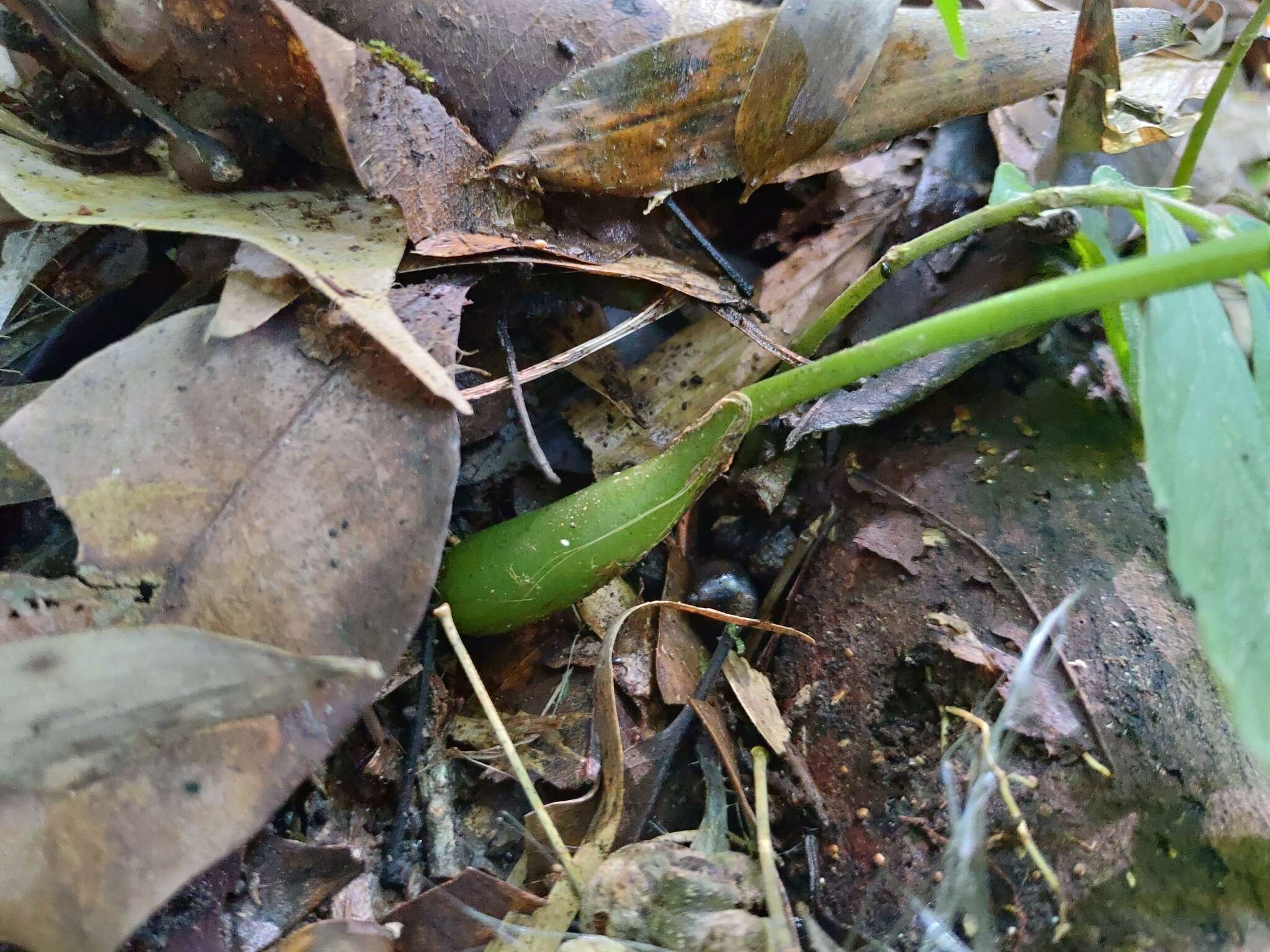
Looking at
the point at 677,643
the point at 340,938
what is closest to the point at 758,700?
the point at 677,643

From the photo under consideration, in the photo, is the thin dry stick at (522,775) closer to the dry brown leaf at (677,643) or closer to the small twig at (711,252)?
the dry brown leaf at (677,643)

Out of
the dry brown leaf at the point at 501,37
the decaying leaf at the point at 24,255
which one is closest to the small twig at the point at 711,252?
the dry brown leaf at the point at 501,37

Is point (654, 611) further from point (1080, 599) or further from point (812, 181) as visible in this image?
point (812, 181)

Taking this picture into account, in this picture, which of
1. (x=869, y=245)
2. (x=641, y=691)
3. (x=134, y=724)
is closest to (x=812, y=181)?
(x=869, y=245)

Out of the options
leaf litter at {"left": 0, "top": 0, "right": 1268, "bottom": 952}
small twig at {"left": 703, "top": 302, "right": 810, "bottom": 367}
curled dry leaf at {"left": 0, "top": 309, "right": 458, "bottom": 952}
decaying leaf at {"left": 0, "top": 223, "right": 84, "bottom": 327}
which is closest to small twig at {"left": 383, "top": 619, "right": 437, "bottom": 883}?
leaf litter at {"left": 0, "top": 0, "right": 1268, "bottom": 952}

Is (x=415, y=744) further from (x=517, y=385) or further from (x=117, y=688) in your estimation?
(x=517, y=385)

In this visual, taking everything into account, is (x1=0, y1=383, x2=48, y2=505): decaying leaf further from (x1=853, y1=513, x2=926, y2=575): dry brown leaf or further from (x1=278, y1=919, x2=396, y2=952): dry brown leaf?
(x1=853, y1=513, x2=926, y2=575): dry brown leaf
